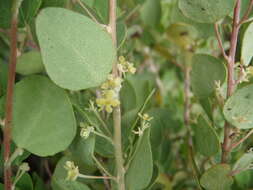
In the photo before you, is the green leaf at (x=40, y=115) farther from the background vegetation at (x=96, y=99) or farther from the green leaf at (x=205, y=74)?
the green leaf at (x=205, y=74)

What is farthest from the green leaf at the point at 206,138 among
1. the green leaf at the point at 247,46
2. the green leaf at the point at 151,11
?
the green leaf at the point at 151,11

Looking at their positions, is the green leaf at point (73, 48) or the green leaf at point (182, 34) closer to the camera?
the green leaf at point (73, 48)

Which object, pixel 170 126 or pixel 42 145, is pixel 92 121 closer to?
pixel 42 145

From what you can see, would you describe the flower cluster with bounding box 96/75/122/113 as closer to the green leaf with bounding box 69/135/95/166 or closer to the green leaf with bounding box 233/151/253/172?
the green leaf with bounding box 69/135/95/166

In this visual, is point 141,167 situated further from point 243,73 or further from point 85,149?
point 243,73

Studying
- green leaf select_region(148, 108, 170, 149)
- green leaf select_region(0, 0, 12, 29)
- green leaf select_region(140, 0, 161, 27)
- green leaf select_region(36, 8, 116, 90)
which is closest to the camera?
green leaf select_region(36, 8, 116, 90)

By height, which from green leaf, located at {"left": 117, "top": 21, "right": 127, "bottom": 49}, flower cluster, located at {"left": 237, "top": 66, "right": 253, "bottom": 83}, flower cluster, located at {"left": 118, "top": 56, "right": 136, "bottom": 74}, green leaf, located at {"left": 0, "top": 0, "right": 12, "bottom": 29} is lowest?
flower cluster, located at {"left": 237, "top": 66, "right": 253, "bottom": 83}

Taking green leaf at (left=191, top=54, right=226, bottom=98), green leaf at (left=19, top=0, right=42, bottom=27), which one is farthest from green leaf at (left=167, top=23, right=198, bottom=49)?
green leaf at (left=19, top=0, right=42, bottom=27)

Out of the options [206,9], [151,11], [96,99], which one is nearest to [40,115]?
[96,99]
